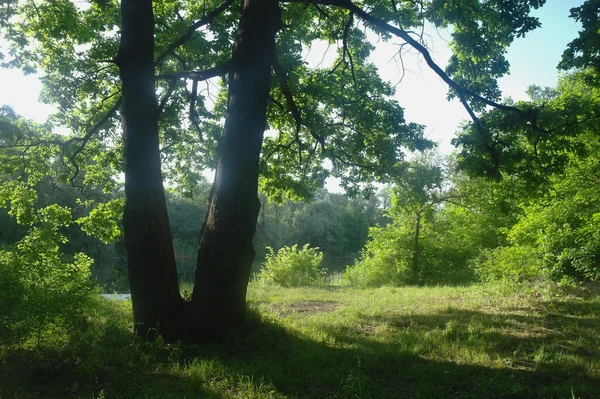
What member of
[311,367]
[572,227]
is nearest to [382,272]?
[572,227]

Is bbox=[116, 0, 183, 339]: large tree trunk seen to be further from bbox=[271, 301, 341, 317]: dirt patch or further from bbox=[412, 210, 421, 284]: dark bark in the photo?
bbox=[412, 210, 421, 284]: dark bark

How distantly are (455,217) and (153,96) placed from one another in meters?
17.2

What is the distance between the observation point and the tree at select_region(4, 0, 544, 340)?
18.1 feet

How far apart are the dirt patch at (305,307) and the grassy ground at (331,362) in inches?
59.9

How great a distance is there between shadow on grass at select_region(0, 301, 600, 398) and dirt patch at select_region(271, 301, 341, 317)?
238 centimetres

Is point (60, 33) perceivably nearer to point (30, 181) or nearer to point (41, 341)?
point (30, 181)

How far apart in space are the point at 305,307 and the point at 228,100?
517 cm

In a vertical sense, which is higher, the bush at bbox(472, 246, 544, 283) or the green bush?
the bush at bbox(472, 246, 544, 283)

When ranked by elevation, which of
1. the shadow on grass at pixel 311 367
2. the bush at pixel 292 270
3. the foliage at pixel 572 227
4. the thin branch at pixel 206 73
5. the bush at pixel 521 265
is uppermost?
the thin branch at pixel 206 73

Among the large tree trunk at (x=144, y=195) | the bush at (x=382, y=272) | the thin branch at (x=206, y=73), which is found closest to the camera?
the large tree trunk at (x=144, y=195)

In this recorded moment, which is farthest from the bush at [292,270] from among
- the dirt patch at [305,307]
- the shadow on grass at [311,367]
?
the shadow on grass at [311,367]

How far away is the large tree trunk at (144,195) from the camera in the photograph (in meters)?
5.45

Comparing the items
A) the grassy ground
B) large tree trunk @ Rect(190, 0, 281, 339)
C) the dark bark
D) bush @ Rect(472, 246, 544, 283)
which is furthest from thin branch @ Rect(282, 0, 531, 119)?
the dark bark

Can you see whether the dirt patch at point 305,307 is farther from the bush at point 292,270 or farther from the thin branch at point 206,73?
the bush at point 292,270
